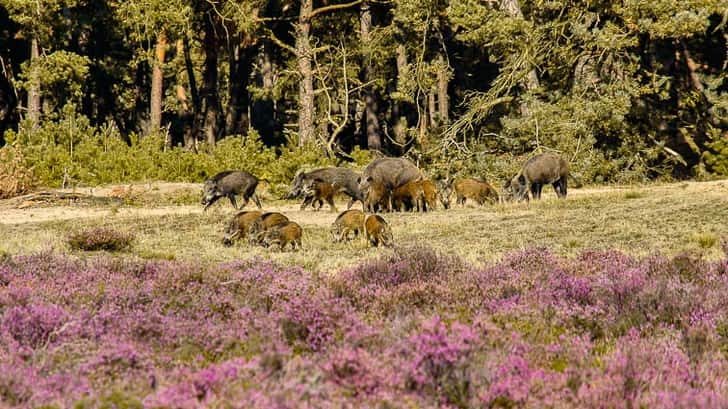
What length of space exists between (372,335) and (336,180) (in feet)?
51.5

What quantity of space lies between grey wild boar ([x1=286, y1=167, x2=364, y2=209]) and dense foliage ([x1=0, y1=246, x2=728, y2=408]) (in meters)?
11.5

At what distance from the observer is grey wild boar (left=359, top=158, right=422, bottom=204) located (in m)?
22.1

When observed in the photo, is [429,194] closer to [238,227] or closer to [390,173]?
[390,173]

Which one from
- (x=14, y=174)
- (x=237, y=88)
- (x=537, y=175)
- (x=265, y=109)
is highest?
(x=237, y=88)

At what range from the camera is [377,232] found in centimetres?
1416

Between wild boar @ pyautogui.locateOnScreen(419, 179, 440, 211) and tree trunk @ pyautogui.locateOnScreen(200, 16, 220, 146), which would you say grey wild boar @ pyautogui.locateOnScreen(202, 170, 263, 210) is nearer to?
wild boar @ pyautogui.locateOnScreen(419, 179, 440, 211)

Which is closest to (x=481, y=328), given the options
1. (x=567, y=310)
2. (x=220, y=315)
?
(x=567, y=310)

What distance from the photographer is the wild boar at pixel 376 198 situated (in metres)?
21.2

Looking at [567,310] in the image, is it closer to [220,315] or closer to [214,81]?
[220,315]

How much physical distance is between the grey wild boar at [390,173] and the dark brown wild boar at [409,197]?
711 mm

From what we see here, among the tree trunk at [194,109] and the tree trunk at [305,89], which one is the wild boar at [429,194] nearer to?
the tree trunk at [305,89]

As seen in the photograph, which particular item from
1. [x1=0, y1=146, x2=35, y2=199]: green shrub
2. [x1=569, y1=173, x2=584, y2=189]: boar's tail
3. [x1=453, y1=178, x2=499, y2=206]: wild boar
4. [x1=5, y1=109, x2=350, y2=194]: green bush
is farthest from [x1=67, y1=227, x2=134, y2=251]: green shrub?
[x1=569, y1=173, x2=584, y2=189]: boar's tail

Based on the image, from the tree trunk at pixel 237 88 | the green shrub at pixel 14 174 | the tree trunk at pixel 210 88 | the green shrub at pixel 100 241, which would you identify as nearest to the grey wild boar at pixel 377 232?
the green shrub at pixel 100 241

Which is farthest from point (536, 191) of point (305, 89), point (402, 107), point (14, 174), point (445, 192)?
point (402, 107)
